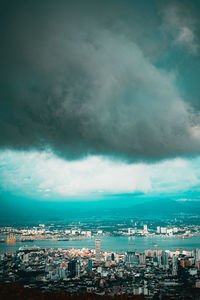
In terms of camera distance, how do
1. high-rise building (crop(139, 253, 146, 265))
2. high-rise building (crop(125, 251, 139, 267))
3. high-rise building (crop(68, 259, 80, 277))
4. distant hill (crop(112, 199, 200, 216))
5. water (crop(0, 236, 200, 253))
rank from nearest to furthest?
high-rise building (crop(68, 259, 80, 277)) → high-rise building (crop(125, 251, 139, 267)) → high-rise building (crop(139, 253, 146, 265)) → water (crop(0, 236, 200, 253)) → distant hill (crop(112, 199, 200, 216))

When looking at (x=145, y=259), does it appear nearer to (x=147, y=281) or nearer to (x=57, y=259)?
(x=147, y=281)

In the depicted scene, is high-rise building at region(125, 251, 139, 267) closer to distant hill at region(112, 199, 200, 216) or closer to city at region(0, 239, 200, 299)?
city at region(0, 239, 200, 299)

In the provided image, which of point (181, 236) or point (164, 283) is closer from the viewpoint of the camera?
point (164, 283)

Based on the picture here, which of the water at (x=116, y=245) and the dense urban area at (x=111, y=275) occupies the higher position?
the dense urban area at (x=111, y=275)

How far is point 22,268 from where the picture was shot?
9891 millimetres

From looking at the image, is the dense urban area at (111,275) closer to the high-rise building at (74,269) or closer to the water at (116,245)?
the high-rise building at (74,269)

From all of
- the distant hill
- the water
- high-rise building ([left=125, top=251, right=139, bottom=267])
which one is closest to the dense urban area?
high-rise building ([left=125, top=251, right=139, bottom=267])

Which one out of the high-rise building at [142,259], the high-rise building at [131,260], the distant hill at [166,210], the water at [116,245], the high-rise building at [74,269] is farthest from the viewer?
the distant hill at [166,210]

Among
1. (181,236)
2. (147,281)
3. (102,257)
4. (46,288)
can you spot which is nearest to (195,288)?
(147,281)

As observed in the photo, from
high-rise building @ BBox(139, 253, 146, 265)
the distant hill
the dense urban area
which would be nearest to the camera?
the dense urban area

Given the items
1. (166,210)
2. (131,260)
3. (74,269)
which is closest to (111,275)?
(74,269)

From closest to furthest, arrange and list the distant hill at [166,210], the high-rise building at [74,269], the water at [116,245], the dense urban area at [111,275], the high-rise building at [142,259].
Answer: the dense urban area at [111,275], the high-rise building at [74,269], the high-rise building at [142,259], the water at [116,245], the distant hill at [166,210]

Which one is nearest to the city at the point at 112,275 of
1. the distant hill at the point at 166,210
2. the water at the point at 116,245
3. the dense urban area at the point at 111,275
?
the dense urban area at the point at 111,275

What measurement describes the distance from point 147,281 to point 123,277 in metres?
0.88
